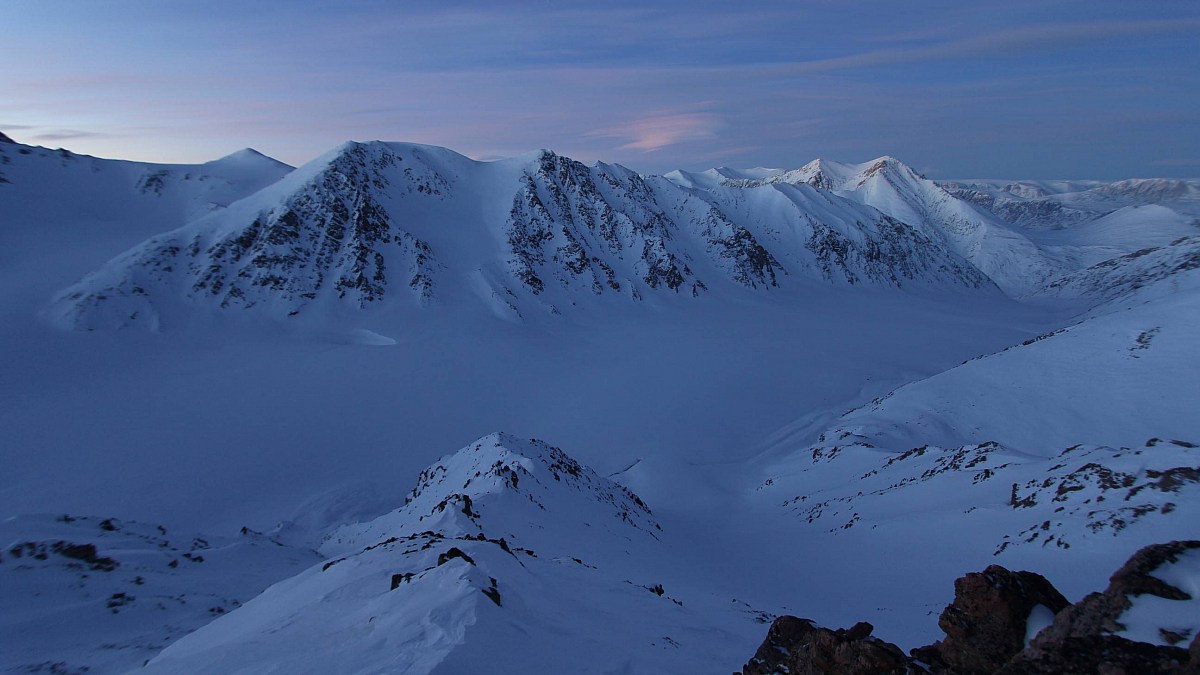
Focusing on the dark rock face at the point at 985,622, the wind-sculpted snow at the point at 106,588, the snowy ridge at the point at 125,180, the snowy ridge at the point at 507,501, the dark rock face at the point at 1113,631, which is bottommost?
the snowy ridge at the point at 507,501

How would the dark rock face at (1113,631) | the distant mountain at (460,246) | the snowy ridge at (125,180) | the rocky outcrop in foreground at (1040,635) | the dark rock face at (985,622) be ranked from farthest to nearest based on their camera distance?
1. the snowy ridge at (125,180)
2. the distant mountain at (460,246)
3. the dark rock face at (985,622)
4. the rocky outcrop in foreground at (1040,635)
5. the dark rock face at (1113,631)

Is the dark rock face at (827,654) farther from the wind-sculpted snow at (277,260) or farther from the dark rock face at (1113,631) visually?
the wind-sculpted snow at (277,260)

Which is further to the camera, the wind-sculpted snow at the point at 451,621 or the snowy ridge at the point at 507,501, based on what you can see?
the snowy ridge at the point at 507,501

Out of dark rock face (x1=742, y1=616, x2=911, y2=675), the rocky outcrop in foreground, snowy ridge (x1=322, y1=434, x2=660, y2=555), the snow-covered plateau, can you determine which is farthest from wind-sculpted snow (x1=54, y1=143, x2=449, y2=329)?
the rocky outcrop in foreground

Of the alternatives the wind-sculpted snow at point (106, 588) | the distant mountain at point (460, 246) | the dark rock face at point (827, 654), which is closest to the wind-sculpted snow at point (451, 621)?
the dark rock face at point (827, 654)

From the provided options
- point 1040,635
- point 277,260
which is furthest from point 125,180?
point 1040,635

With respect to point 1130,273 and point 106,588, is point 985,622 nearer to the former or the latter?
point 106,588

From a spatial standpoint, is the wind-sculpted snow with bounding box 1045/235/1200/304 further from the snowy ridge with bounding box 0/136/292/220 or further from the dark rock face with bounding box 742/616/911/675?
the snowy ridge with bounding box 0/136/292/220

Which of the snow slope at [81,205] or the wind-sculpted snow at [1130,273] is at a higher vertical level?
the snow slope at [81,205]

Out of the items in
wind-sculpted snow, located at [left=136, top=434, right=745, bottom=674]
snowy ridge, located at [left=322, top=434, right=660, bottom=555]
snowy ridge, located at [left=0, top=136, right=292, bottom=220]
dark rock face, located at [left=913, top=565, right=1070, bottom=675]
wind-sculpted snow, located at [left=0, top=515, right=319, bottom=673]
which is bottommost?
snowy ridge, located at [left=322, top=434, right=660, bottom=555]
